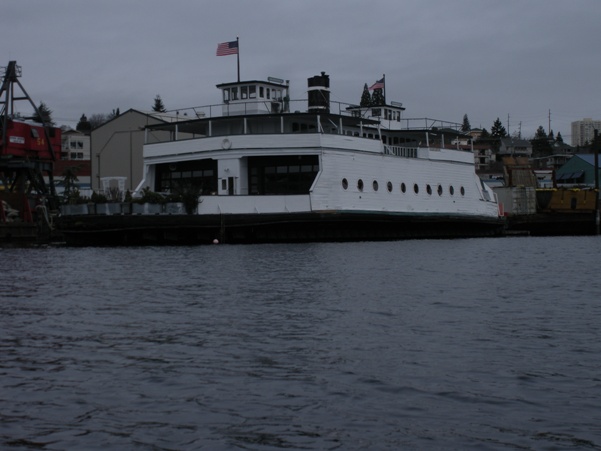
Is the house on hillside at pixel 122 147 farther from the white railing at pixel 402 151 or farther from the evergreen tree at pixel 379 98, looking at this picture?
the white railing at pixel 402 151

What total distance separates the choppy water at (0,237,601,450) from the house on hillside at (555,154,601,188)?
249ft

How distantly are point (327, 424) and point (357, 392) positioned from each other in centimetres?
111

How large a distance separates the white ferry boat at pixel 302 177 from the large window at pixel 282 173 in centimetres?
4

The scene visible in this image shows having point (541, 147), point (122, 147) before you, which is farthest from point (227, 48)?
point (541, 147)

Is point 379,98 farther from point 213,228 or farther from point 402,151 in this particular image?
point 213,228

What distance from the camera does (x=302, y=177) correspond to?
122 feet

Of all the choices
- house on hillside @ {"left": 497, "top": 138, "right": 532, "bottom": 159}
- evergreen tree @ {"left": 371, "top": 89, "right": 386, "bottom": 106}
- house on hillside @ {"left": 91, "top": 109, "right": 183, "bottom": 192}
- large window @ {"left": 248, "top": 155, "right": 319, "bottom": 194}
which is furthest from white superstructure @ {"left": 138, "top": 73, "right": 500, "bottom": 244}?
house on hillside @ {"left": 497, "top": 138, "right": 532, "bottom": 159}

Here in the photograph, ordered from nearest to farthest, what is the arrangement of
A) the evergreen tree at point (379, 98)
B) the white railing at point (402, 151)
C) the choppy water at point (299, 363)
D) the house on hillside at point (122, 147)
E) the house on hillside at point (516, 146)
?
the choppy water at point (299, 363) → the white railing at point (402, 151) → the evergreen tree at point (379, 98) → the house on hillside at point (122, 147) → the house on hillside at point (516, 146)

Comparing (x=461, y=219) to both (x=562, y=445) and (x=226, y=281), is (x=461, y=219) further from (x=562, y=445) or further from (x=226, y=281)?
(x=562, y=445)

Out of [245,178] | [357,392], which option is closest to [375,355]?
[357,392]

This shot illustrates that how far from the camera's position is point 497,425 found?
746 centimetres

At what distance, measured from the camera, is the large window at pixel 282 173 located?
37188mm

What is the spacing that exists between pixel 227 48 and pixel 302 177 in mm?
8658

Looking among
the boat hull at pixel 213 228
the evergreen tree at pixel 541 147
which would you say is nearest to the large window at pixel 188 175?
the boat hull at pixel 213 228
